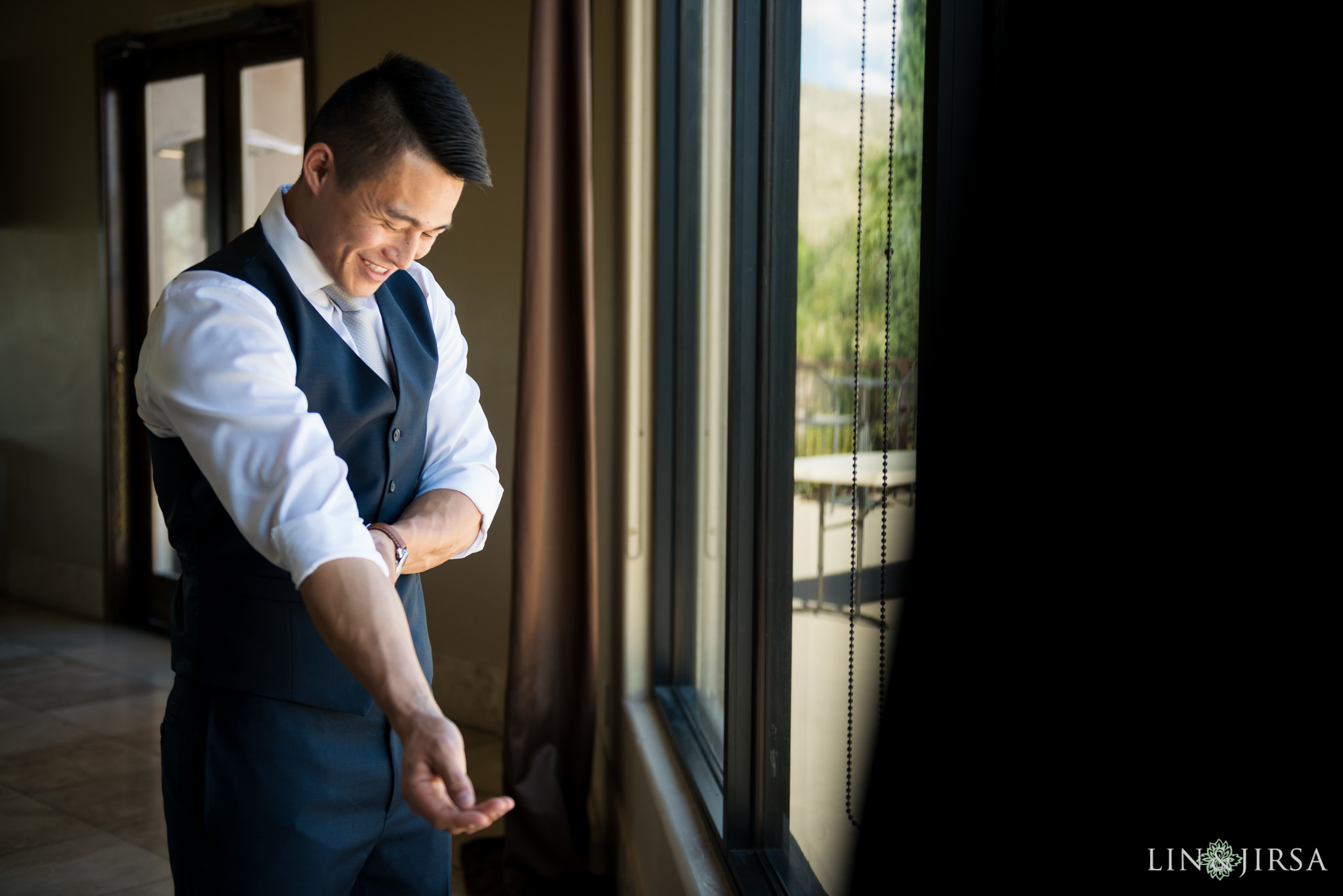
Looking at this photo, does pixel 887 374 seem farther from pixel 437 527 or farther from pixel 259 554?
pixel 259 554

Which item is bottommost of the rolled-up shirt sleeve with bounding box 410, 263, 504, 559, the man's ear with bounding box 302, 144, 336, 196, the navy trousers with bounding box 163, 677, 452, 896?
the navy trousers with bounding box 163, 677, 452, 896

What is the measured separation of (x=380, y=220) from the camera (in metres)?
1.12

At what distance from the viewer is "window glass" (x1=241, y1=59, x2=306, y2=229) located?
4.27 meters

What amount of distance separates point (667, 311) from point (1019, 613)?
80.8 inches

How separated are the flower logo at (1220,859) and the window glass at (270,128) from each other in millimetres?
4374

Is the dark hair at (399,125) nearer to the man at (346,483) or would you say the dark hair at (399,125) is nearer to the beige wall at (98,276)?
the man at (346,483)

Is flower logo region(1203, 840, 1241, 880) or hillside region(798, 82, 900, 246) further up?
hillside region(798, 82, 900, 246)

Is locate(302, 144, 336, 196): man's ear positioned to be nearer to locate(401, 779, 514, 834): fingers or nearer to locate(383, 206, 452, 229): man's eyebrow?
locate(383, 206, 452, 229): man's eyebrow

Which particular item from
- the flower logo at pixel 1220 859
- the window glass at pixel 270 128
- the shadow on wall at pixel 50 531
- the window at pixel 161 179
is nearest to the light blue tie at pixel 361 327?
the flower logo at pixel 1220 859

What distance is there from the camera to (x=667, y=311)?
2574 mm

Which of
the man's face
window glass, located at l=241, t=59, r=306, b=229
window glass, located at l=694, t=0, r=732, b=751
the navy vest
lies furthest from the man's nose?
window glass, located at l=241, t=59, r=306, b=229

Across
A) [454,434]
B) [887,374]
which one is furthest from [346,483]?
[887,374]

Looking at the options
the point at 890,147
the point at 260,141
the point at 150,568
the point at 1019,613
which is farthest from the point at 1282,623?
the point at 150,568

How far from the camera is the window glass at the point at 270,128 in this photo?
4273mm
